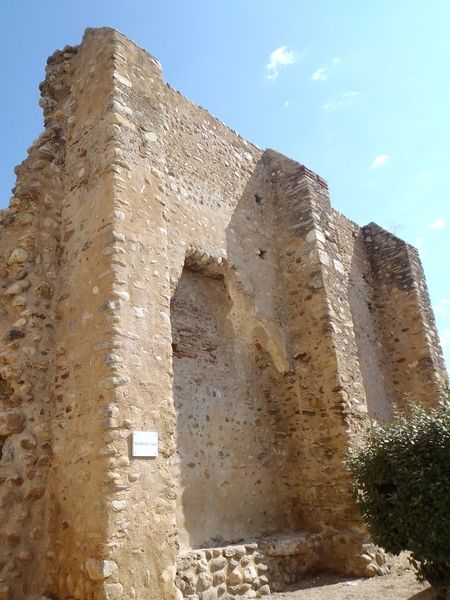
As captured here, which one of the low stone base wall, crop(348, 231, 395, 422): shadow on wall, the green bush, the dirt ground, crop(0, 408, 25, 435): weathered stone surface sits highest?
crop(348, 231, 395, 422): shadow on wall

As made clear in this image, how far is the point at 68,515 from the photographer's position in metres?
4.50

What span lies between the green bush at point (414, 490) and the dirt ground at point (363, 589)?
0.23 m

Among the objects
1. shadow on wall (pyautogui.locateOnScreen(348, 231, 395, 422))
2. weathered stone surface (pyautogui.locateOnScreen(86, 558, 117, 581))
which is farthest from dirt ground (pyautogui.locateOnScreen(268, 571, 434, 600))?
shadow on wall (pyautogui.locateOnScreen(348, 231, 395, 422))

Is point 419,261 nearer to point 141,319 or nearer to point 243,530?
point 243,530

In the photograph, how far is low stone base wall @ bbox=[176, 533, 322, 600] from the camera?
193 inches

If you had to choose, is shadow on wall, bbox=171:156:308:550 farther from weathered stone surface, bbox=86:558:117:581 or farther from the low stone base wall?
weathered stone surface, bbox=86:558:117:581

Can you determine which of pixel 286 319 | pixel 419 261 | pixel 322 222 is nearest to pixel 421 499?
pixel 286 319

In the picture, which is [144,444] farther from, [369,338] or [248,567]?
[369,338]

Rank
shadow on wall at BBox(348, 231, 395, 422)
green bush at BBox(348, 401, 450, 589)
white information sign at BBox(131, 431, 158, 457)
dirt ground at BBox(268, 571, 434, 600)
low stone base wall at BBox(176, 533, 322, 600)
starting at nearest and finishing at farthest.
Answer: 1. white information sign at BBox(131, 431, 158, 457)
2. green bush at BBox(348, 401, 450, 589)
3. low stone base wall at BBox(176, 533, 322, 600)
4. dirt ground at BBox(268, 571, 434, 600)
5. shadow on wall at BBox(348, 231, 395, 422)

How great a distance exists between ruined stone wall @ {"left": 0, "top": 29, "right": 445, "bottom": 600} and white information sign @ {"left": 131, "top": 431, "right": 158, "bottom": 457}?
0.20 feet

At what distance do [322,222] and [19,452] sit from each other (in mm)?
5634

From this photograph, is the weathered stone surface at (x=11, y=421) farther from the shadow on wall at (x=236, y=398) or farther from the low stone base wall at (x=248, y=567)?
the low stone base wall at (x=248, y=567)

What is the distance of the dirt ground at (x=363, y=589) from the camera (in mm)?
5195

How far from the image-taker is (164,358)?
16.9ft
